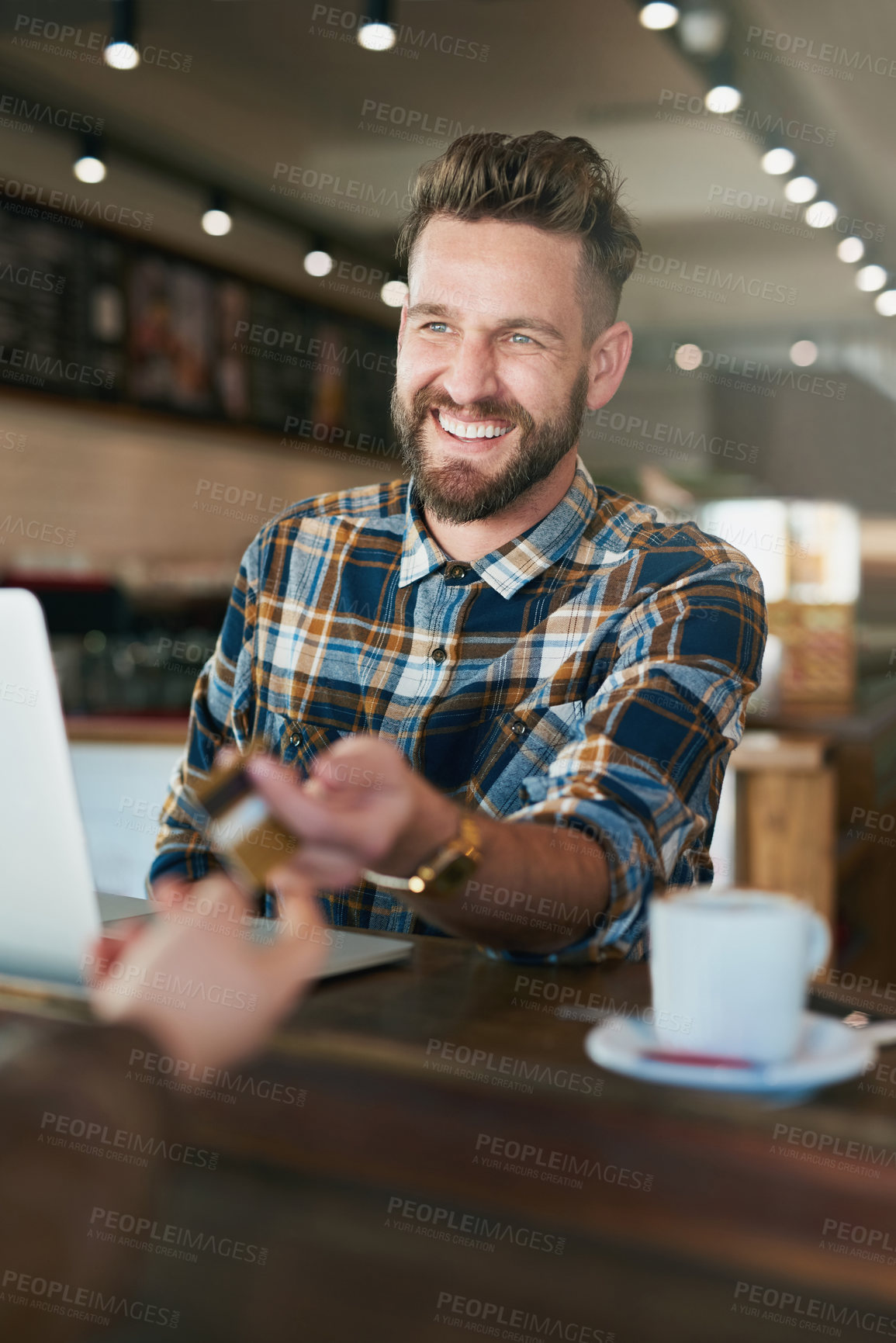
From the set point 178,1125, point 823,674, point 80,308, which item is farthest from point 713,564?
point 80,308

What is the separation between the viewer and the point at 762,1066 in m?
0.68

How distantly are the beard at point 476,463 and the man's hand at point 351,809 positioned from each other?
64cm

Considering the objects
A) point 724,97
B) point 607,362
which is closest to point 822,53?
point 724,97

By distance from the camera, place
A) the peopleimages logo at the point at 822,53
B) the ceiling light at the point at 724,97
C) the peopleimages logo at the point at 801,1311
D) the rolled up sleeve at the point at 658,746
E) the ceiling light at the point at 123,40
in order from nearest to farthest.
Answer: the peopleimages logo at the point at 801,1311 → the rolled up sleeve at the point at 658,746 → the ceiling light at the point at 123,40 → the ceiling light at the point at 724,97 → the peopleimages logo at the point at 822,53

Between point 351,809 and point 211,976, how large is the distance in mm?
149

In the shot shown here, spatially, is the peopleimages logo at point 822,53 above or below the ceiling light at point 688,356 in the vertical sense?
above

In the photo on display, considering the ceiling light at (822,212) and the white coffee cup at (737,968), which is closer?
the white coffee cup at (737,968)

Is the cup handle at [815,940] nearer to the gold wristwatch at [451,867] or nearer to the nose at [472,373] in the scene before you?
the gold wristwatch at [451,867]

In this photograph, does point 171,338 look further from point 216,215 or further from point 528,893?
point 528,893

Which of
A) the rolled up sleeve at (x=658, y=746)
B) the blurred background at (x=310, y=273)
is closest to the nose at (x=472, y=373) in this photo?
the rolled up sleeve at (x=658, y=746)

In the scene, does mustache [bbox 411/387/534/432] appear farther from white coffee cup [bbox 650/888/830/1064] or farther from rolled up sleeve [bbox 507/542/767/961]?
white coffee cup [bbox 650/888/830/1064]

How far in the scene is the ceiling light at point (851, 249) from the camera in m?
5.64

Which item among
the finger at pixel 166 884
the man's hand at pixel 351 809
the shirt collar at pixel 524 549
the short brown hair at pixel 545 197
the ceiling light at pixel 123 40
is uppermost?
the ceiling light at pixel 123 40

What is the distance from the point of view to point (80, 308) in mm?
4234
